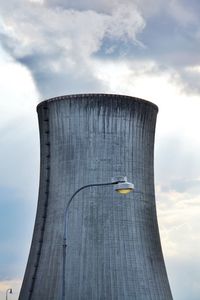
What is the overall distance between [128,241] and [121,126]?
5.30 meters

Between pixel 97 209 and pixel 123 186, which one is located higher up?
pixel 97 209

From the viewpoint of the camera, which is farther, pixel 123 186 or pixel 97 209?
pixel 97 209

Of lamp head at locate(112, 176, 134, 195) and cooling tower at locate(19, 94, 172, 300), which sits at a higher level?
cooling tower at locate(19, 94, 172, 300)

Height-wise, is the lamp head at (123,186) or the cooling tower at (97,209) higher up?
the cooling tower at (97,209)

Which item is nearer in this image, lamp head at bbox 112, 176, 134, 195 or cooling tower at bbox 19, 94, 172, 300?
lamp head at bbox 112, 176, 134, 195

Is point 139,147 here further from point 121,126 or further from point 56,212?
point 56,212

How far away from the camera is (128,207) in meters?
27.5

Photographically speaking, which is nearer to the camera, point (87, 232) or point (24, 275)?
point (87, 232)

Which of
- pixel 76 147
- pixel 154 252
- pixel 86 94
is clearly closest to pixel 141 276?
pixel 154 252

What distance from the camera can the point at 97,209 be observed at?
89.5 feet

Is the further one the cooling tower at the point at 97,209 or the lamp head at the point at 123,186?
the cooling tower at the point at 97,209

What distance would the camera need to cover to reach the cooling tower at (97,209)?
2662 centimetres

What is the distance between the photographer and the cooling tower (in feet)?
87.4

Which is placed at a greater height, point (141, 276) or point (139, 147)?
point (139, 147)
